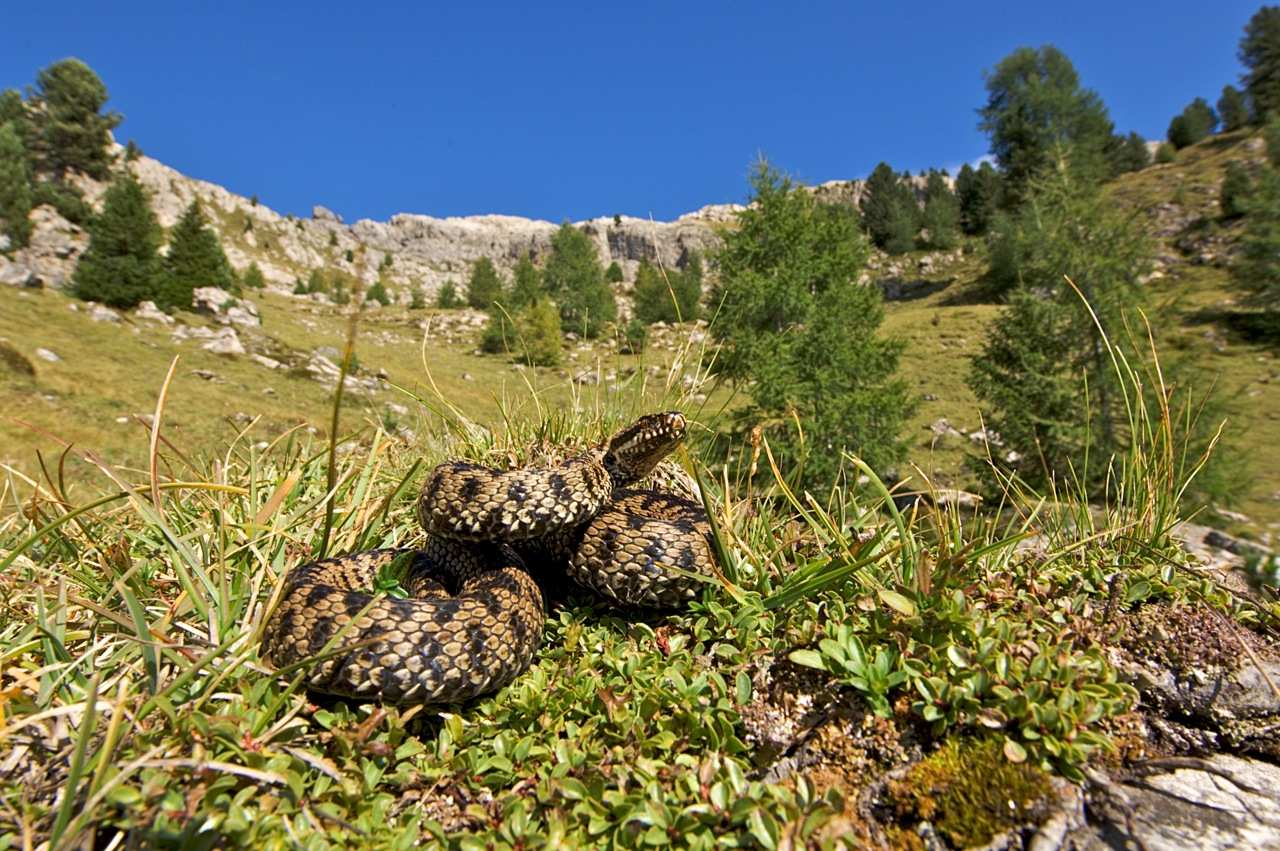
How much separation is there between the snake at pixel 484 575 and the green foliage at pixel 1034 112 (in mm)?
85822

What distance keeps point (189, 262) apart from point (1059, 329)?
198ft

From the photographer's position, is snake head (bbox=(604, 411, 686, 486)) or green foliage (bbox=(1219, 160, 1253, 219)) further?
green foliage (bbox=(1219, 160, 1253, 219))

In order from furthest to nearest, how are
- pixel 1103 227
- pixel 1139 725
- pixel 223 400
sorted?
pixel 223 400, pixel 1103 227, pixel 1139 725

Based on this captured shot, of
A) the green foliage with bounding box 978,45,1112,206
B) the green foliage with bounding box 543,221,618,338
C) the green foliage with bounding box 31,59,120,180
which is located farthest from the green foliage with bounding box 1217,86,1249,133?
the green foliage with bounding box 31,59,120,180

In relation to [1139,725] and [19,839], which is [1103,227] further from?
[19,839]

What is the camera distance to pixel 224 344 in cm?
4138

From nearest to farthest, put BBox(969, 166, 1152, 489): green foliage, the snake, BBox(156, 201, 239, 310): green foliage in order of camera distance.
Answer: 1. the snake
2. BBox(969, 166, 1152, 489): green foliage
3. BBox(156, 201, 239, 310): green foliage

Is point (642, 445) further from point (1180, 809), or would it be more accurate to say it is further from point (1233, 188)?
point (1233, 188)

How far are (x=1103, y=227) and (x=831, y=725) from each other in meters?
25.2

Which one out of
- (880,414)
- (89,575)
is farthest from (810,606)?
(880,414)

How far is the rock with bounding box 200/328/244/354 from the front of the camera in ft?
133

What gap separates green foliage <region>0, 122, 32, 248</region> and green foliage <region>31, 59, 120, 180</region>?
33.7 metres

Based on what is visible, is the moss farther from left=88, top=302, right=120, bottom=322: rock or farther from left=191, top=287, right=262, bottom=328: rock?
left=191, top=287, right=262, bottom=328: rock

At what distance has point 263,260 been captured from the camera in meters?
175
